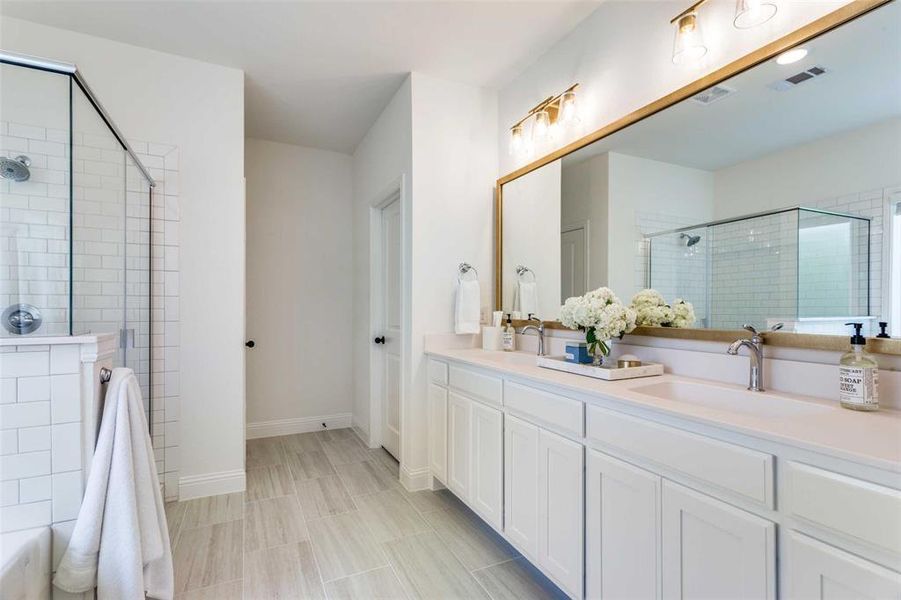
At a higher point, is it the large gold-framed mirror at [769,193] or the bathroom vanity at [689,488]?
the large gold-framed mirror at [769,193]

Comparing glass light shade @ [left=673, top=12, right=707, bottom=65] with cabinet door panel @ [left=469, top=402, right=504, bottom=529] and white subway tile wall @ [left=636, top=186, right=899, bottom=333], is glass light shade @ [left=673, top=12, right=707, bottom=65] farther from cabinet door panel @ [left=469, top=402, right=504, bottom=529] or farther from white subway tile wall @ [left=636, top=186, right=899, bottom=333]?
cabinet door panel @ [left=469, top=402, right=504, bottom=529]

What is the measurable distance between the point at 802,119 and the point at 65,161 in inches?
99.9

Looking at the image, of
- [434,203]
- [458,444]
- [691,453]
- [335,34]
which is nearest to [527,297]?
[434,203]

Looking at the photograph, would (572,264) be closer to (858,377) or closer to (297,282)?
(858,377)

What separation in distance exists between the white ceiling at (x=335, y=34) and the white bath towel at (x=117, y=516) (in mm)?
1912

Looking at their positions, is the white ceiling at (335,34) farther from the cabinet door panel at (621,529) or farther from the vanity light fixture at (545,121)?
the cabinet door panel at (621,529)

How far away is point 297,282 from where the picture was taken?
3.93m

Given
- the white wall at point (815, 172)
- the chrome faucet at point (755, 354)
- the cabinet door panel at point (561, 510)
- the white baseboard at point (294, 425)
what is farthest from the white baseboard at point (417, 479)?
the white wall at point (815, 172)

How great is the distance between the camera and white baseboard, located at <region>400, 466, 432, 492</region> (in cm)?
268

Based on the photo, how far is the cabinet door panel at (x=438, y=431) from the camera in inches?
97.3

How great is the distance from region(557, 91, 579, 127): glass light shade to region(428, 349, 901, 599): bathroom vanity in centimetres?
139

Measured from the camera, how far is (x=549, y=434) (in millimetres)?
1612

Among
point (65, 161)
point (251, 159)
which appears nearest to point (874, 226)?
point (65, 161)

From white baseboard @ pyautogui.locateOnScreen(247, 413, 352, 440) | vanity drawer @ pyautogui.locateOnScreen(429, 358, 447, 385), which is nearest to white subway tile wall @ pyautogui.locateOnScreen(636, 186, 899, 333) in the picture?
vanity drawer @ pyautogui.locateOnScreen(429, 358, 447, 385)
